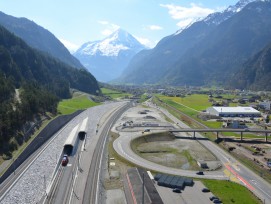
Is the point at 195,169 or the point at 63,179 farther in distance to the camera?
the point at 195,169

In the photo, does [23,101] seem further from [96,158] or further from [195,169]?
[195,169]

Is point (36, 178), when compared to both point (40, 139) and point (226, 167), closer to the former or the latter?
point (40, 139)

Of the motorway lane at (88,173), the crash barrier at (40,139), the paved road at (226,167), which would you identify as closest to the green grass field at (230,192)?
the paved road at (226,167)

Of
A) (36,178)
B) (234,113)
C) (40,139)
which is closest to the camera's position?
(36,178)

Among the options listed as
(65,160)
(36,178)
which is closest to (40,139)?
(65,160)

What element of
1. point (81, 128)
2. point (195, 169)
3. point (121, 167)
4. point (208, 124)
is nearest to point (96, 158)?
point (121, 167)

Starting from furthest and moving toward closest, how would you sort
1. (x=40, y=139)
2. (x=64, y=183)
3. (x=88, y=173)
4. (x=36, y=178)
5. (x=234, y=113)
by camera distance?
(x=234, y=113)
(x=40, y=139)
(x=88, y=173)
(x=36, y=178)
(x=64, y=183)
